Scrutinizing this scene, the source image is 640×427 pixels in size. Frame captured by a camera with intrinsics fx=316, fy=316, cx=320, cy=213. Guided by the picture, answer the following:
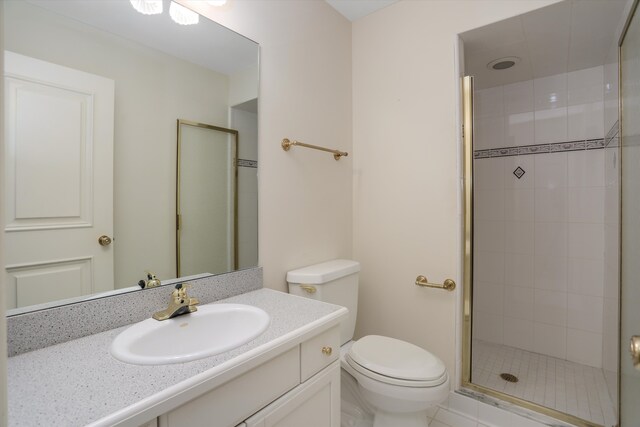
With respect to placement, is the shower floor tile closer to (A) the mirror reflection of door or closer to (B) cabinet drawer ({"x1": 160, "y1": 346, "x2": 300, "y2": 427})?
(B) cabinet drawer ({"x1": 160, "y1": 346, "x2": 300, "y2": 427})

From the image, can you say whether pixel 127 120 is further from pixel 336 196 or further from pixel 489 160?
pixel 489 160

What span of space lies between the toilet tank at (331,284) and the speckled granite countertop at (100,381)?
0.58 m

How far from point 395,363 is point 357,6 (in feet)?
6.44

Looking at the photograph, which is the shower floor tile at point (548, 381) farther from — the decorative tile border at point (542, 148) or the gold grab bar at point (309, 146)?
the gold grab bar at point (309, 146)

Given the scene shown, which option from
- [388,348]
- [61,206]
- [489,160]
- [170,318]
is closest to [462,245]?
[388,348]

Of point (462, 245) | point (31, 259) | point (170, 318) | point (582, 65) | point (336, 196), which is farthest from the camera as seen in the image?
point (582, 65)

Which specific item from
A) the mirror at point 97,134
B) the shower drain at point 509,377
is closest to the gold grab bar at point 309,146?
the mirror at point 97,134

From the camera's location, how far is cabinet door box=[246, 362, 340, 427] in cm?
83

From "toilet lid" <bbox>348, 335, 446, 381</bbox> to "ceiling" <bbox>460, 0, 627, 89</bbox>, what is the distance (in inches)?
63.6

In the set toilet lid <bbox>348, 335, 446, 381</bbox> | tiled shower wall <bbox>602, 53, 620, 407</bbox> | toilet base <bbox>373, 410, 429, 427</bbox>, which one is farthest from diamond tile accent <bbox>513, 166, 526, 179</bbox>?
toilet base <bbox>373, 410, 429, 427</bbox>

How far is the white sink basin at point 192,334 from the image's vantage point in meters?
0.79

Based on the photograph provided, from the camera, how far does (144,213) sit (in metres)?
1.09

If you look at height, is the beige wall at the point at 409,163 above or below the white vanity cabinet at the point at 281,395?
above

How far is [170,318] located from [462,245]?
139 centimetres
